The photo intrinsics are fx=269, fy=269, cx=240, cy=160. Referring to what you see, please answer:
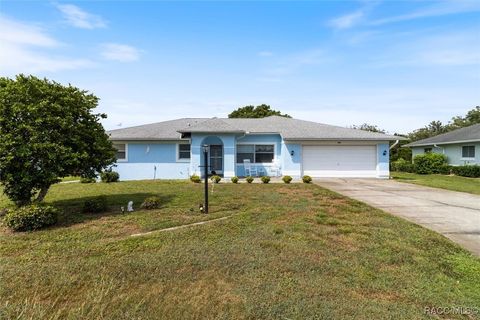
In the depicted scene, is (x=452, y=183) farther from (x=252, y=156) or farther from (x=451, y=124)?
(x=451, y=124)

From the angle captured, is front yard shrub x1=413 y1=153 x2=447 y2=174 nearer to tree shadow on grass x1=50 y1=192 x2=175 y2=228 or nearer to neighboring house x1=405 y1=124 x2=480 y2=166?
neighboring house x1=405 y1=124 x2=480 y2=166

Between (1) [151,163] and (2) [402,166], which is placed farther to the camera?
(2) [402,166]

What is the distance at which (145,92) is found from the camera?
17.3 meters

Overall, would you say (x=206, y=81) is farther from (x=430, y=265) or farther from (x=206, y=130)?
(x=430, y=265)

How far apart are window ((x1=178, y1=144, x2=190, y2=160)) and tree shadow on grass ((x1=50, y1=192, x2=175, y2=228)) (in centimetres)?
729

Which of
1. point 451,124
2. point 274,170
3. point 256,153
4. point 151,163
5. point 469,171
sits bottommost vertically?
point 469,171

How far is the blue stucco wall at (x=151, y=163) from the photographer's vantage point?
17188 millimetres

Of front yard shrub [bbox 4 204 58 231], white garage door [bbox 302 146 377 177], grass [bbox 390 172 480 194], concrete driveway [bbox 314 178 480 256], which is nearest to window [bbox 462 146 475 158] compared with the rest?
grass [bbox 390 172 480 194]

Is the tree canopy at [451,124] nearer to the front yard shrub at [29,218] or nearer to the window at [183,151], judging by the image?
the window at [183,151]

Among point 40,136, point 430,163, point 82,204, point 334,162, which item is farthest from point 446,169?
point 40,136

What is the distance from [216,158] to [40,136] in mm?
12020

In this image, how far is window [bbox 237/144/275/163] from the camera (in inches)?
711

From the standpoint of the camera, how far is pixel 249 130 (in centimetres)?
1808

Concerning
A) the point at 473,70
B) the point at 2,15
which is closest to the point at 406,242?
the point at 2,15
